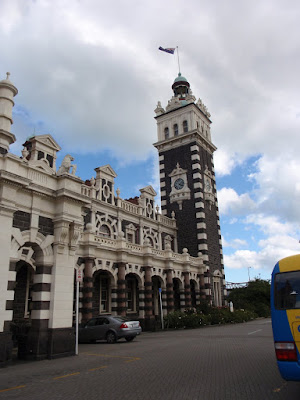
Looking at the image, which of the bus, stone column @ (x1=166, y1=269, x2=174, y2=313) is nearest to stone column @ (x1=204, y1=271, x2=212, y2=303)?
stone column @ (x1=166, y1=269, x2=174, y2=313)

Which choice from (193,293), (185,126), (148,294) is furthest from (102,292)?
(185,126)

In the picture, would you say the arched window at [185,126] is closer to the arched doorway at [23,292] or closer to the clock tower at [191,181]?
the clock tower at [191,181]

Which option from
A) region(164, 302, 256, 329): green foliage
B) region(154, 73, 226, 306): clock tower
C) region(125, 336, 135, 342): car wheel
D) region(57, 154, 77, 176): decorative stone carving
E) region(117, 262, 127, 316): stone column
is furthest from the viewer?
region(154, 73, 226, 306): clock tower

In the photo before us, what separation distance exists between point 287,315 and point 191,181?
110 feet

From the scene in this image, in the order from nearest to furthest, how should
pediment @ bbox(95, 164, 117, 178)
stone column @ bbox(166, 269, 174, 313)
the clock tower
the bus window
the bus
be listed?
the bus → the bus window → pediment @ bbox(95, 164, 117, 178) → stone column @ bbox(166, 269, 174, 313) → the clock tower

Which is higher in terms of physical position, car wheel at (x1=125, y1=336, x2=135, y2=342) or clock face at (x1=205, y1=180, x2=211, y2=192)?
clock face at (x1=205, y1=180, x2=211, y2=192)

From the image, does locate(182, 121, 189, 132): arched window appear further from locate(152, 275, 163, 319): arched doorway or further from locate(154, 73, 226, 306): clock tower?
locate(152, 275, 163, 319): arched doorway

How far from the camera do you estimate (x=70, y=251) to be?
15.0 metres

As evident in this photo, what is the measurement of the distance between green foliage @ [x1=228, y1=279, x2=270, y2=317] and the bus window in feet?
114

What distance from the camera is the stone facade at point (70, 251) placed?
43.2ft

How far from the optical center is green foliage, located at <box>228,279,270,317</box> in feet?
133

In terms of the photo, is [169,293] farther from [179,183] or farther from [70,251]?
[70,251]

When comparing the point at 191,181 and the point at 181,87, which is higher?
the point at 181,87

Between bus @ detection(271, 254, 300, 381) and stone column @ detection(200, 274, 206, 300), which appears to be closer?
bus @ detection(271, 254, 300, 381)
